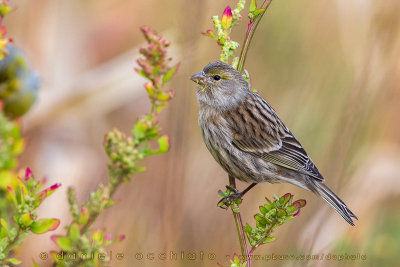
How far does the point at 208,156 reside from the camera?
384 cm

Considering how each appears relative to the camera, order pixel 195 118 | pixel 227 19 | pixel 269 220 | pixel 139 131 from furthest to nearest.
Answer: pixel 195 118
pixel 227 19
pixel 269 220
pixel 139 131

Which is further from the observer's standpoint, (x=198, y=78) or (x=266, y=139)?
(x=266, y=139)

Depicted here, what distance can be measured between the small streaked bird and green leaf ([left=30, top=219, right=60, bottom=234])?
130 centimetres

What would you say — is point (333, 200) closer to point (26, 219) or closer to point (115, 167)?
point (115, 167)

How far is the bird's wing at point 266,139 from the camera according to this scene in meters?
2.55

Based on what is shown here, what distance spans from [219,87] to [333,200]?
0.71 m

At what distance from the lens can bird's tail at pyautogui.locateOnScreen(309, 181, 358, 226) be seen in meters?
2.38

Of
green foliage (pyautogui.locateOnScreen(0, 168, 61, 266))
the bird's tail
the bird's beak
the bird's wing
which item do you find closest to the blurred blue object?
green foliage (pyautogui.locateOnScreen(0, 168, 61, 266))

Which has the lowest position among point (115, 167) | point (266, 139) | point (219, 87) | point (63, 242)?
point (63, 242)

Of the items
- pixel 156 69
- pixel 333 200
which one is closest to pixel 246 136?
pixel 333 200

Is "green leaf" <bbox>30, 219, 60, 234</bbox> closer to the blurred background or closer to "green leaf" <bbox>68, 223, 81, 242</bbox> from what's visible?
"green leaf" <bbox>68, 223, 81, 242</bbox>

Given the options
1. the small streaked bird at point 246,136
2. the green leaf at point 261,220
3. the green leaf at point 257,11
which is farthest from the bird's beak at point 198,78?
the green leaf at point 261,220

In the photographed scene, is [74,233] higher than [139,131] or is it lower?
lower

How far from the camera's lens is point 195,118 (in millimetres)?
3914
